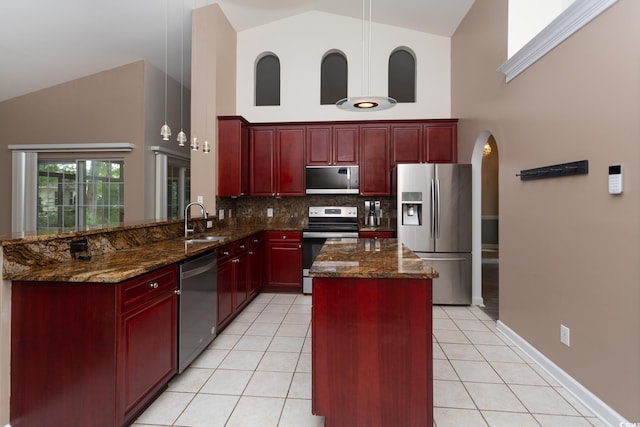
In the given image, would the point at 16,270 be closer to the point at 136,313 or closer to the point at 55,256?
the point at 55,256

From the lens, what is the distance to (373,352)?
1.76m

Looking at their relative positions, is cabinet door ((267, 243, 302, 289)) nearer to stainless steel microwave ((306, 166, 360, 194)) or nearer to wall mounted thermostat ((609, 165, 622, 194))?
stainless steel microwave ((306, 166, 360, 194))

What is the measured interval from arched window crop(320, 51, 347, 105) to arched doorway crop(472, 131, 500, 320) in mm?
2271

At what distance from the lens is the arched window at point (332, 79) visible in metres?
5.23

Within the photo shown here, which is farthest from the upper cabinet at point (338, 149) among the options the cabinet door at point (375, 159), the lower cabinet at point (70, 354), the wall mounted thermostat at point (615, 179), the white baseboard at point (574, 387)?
the lower cabinet at point (70, 354)

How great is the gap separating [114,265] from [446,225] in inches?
139

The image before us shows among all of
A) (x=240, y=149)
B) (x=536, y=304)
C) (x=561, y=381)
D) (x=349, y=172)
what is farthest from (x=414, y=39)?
(x=561, y=381)

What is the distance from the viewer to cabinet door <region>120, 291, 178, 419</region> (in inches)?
69.6

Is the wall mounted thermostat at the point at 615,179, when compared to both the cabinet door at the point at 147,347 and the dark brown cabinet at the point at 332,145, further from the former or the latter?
the dark brown cabinet at the point at 332,145

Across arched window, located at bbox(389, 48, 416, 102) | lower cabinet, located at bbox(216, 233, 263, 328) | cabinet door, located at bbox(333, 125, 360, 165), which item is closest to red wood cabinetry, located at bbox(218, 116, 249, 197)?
lower cabinet, located at bbox(216, 233, 263, 328)

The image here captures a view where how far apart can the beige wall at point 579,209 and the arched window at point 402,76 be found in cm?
183

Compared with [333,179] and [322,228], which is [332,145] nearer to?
[333,179]

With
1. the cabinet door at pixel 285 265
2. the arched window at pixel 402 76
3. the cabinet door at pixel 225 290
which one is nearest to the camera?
the cabinet door at pixel 225 290

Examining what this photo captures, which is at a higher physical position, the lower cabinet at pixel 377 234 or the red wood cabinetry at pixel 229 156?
the red wood cabinetry at pixel 229 156
